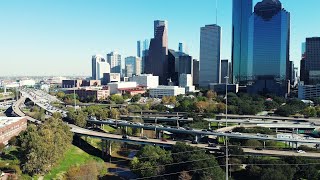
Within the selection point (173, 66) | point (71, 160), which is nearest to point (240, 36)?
point (173, 66)

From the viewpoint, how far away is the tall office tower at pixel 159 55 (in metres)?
121

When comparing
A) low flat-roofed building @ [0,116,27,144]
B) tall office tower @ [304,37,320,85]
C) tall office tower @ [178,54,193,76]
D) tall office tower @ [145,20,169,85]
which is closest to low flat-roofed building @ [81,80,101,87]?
tall office tower @ [145,20,169,85]

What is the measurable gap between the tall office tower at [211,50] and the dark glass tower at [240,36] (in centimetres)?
567

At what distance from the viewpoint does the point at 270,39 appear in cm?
9400

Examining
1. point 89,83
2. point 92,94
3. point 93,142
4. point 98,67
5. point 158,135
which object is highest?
point 98,67

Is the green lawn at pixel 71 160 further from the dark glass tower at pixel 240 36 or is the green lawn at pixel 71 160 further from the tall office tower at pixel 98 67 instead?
the tall office tower at pixel 98 67

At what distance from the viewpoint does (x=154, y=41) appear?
4815 inches

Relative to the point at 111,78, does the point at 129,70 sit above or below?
above

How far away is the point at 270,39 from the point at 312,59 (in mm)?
18496

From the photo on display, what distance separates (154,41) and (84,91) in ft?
131

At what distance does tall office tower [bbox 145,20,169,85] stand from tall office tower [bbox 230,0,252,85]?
2541 cm

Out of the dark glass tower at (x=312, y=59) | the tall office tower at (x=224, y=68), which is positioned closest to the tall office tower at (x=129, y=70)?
the tall office tower at (x=224, y=68)

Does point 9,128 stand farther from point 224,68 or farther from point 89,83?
point 224,68

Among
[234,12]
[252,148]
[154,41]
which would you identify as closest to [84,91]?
[154,41]
